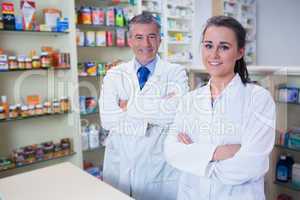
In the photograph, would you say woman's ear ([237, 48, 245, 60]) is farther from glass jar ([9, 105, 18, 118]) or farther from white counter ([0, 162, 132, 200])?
glass jar ([9, 105, 18, 118])

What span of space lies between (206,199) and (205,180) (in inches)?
3.3

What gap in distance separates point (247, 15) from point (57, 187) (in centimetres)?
479

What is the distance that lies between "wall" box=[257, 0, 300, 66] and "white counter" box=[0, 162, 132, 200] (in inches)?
187

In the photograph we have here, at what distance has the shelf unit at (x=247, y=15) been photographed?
4867mm

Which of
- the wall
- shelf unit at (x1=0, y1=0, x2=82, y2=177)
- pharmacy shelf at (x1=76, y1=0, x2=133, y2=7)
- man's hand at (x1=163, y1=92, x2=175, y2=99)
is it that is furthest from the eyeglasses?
the wall

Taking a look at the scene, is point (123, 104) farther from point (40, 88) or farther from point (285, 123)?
point (285, 123)

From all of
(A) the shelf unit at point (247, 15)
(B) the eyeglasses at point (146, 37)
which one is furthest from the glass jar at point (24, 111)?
(A) the shelf unit at point (247, 15)

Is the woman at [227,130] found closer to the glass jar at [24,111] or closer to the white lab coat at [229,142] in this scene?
the white lab coat at [229,142]

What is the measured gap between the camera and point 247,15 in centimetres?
521

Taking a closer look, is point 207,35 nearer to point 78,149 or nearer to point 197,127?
point 197,127

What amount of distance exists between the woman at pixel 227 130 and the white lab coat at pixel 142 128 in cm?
42

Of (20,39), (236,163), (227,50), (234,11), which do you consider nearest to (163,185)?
(236,163)

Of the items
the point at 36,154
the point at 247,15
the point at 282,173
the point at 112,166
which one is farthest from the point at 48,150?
the point at 247,15

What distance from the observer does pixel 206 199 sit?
1300 millimetres
